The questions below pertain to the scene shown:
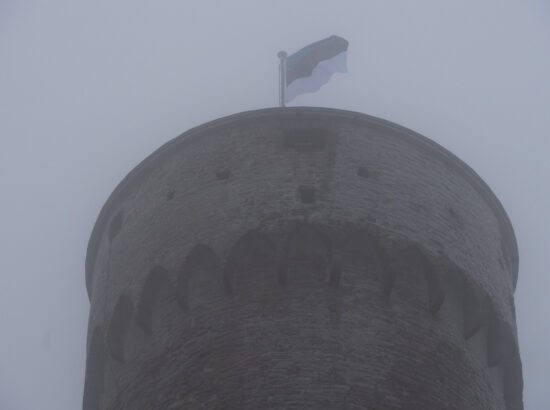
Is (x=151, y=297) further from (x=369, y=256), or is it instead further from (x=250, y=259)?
(x=369, y=256)

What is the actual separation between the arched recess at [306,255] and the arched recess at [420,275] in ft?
2.88

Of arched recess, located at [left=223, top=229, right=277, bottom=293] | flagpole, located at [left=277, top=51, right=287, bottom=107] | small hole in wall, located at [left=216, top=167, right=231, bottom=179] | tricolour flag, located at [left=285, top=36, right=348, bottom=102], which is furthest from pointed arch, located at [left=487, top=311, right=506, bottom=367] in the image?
tricolour flag, located at [left=285, top=36, right=348, bottom=102]

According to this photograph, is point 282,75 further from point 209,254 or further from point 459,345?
point 459,345

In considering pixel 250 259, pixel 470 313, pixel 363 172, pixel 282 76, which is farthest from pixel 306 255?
pixel 282 76

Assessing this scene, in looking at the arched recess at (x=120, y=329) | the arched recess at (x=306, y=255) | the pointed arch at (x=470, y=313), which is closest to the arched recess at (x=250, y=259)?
the arched recess at (x=306, y=255)

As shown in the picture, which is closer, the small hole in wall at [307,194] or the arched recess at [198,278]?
the arched recess at [198,278]

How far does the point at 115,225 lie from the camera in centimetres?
1609

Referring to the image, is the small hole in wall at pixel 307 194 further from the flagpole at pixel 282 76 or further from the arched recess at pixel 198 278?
the flagpole at pixel 282 76

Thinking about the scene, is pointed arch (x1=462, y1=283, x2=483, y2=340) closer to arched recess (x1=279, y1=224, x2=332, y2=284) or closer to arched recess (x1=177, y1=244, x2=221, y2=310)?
arched recess (x1=279, y1=224, x2=332, y2=284)

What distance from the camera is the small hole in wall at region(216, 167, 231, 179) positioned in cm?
1498

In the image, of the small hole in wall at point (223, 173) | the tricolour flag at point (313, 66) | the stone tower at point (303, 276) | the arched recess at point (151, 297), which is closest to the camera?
the stone tower at point (303, 276)

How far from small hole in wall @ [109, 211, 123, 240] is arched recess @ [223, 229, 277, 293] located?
2.74 metres

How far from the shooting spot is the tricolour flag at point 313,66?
19.1 meters

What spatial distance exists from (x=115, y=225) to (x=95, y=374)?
241 cm
